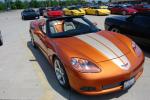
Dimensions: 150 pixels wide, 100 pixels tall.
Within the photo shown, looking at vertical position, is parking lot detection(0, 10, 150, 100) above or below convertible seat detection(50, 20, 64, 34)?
below

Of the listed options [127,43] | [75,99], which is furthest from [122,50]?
[75,99]

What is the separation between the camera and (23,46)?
878 cm

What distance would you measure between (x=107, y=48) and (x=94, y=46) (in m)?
0.26

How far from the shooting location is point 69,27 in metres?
5.69

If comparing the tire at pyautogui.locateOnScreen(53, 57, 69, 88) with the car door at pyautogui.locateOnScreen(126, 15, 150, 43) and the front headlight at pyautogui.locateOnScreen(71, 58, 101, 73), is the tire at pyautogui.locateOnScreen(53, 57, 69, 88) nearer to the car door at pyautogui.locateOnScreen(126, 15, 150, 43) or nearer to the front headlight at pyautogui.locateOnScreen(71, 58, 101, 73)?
the front headlight at pyautogui.locateOnScreen(71, 58, 101, 73)

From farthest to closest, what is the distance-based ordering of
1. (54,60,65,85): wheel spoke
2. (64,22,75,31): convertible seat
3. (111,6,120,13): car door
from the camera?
1. (111,6,120,13): car door
2. (64,22,75,31): convertible seat
3. (54,60,65,85): wheel spoke

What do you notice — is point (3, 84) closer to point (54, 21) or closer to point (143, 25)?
point (54, 21)

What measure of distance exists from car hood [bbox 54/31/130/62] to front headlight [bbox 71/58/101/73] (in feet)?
0.36

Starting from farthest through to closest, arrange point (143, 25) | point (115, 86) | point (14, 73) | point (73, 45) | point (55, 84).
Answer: point (143, 25) → point (14, 73) → point (55, 84) → point (73, 45) → point (115, 86)

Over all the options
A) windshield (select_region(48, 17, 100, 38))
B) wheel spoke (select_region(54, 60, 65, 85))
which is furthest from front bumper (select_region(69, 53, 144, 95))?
windshield (select_region(48, 17, 100, 38))

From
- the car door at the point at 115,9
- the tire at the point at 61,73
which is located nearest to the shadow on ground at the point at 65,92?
the tire at the point at 61,73

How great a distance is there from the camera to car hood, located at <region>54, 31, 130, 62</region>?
400 centimetres

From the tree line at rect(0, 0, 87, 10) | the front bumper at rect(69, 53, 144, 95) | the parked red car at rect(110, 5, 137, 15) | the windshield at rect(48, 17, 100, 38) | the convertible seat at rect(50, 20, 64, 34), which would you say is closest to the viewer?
the front bumper at rect(69, 53, 144, 95)

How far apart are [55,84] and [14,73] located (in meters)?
1.43
